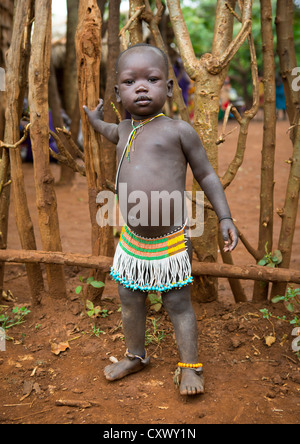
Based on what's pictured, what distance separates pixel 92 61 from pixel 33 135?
1.66 ft

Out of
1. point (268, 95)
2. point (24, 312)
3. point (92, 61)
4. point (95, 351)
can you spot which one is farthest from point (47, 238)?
point (268, 95)

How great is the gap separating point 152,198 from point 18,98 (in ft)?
3.74

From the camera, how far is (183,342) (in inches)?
83.4

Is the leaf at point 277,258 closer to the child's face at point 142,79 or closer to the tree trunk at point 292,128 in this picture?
the tree trunk at point 292,128

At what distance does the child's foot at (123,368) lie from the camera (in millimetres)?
2180

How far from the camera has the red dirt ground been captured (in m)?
1.94

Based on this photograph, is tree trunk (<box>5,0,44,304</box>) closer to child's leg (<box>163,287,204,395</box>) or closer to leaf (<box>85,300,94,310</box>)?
leaf (<box>85,300,94,310</box>)

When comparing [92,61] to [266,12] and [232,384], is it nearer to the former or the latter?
[266,12]

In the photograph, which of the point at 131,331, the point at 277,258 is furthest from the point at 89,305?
the point at 277,258

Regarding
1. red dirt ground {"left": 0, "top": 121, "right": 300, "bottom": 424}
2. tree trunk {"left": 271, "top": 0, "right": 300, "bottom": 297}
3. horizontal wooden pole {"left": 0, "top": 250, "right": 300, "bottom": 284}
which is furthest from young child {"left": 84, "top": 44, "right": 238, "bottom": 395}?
tree trunk {"left": 271, "top": 0, "right": 300, "bottom": 297}

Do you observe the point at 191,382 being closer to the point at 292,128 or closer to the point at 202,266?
the point at 202,266

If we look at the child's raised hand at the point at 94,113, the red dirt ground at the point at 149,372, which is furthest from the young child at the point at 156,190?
the child's raised hand at the point at 94,113

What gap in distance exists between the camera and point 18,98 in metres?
2.66

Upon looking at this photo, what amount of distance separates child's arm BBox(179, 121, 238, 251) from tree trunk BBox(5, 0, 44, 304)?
1099 millimetres
